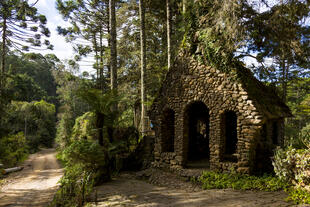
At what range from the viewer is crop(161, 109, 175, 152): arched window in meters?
9.85

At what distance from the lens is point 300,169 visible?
6.32 metres

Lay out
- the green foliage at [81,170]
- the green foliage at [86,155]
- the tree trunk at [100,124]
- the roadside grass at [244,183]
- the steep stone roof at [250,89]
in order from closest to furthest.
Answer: the roadside grass at [244,183] < the green foliage at [81,170] < the green foliage at [86,155] < the steep stone roof at [250,89] < the tree trunk at [100,124]

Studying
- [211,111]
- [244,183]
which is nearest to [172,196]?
[244,183]

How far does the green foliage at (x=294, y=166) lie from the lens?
6164 mm

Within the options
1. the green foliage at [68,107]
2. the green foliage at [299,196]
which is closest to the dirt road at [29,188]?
the green foliage at [68,107]

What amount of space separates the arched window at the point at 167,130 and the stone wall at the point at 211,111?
0.04 meters

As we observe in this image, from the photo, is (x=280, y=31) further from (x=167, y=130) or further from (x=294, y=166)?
(x=167, y=130)

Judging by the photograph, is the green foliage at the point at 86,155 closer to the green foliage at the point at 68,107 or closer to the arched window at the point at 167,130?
the green foliage at the point at 68,107

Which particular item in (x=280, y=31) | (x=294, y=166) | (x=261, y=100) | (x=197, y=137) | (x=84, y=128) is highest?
(x=280, y=31)

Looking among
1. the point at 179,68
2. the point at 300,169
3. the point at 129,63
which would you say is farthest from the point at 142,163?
the point at 129,63

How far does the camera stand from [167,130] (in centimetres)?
1000

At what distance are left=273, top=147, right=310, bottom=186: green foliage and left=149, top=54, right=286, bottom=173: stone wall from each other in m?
1.00

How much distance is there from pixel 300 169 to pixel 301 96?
25233 millimetres

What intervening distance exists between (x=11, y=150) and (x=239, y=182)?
16.4 metres
